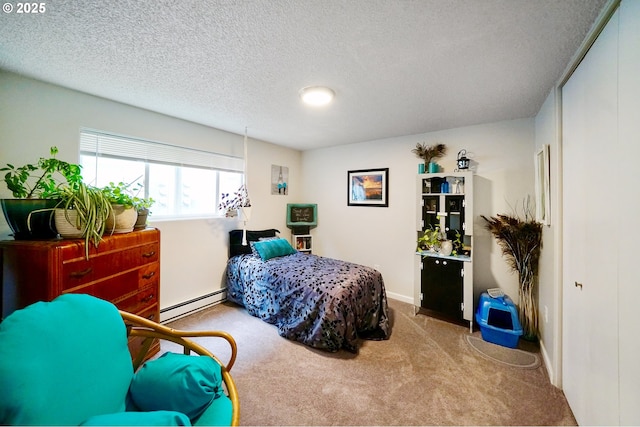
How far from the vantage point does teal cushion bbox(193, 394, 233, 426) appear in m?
1.02

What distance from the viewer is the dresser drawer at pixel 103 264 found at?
145 centimetres

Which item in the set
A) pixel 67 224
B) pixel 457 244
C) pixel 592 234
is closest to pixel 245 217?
pixel 67 224

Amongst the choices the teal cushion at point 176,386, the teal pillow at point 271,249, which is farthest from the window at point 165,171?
the teal cushion at point 176,386

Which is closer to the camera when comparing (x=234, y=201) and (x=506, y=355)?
(x=506, y=355)

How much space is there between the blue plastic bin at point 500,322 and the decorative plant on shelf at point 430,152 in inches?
69.2

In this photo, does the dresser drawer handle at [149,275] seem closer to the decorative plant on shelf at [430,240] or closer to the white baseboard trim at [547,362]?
the decorative plant on shelf at [430,240]

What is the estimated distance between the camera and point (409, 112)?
2.60m

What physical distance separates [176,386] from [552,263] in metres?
2.77

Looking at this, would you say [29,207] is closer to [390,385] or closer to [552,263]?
[390,385]

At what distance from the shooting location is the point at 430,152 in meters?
3.17

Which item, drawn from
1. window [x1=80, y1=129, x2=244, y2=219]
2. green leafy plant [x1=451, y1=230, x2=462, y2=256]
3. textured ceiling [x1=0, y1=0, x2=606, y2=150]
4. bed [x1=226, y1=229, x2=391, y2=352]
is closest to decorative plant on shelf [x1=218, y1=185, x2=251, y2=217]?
window [x1=80, y1=129, x2=244, y2=219]

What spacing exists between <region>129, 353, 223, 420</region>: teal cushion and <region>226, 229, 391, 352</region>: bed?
1.26m

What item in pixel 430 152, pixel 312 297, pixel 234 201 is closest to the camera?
pixel 312 297

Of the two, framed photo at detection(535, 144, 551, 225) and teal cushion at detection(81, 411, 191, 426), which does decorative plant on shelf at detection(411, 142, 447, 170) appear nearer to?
framed photo at detection(535, 144, 551, 225)
